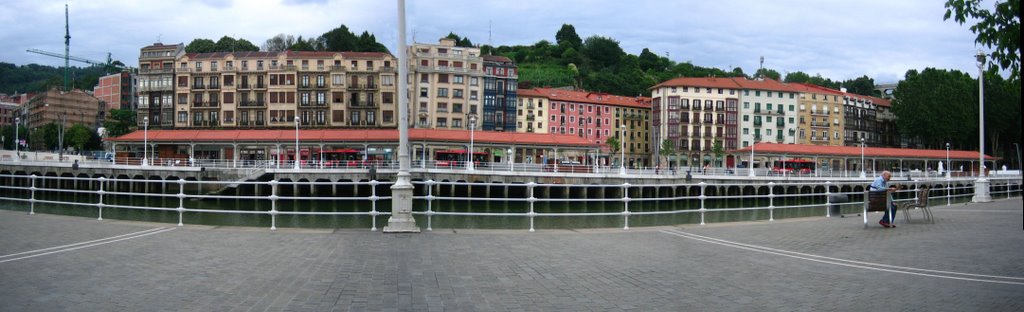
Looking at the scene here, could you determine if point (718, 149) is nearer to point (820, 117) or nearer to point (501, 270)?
point (820, 117)

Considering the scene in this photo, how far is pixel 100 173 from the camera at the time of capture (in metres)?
58.5

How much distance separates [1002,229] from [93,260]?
48.4 ft

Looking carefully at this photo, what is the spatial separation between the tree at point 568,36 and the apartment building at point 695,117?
8407cm

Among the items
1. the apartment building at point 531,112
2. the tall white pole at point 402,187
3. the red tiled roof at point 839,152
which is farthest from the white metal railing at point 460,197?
the apartment building at point 531,112

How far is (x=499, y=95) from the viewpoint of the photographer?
87875 mm

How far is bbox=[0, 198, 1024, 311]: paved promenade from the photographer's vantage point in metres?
6.07

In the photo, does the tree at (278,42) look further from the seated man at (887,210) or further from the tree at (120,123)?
the seated man at (887,210)

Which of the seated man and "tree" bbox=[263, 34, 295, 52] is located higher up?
"tree" bbox=[263, 34, 295, 52]

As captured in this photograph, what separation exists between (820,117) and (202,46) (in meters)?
107

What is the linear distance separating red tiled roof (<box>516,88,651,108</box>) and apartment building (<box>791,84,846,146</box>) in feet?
78.8

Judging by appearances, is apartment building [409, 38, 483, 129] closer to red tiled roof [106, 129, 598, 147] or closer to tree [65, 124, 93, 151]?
red tiled roof [106, 129, 598, 147]

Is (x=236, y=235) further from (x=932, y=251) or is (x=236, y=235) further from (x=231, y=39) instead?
(x=231, y=39)

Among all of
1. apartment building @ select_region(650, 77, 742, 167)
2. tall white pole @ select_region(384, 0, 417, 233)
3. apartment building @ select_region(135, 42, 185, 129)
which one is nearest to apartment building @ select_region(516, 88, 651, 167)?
apartment building @ select_region(650, 77, 742, 167)

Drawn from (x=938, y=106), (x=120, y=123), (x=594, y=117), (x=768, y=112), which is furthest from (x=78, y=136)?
(x=938, y=106)
